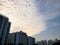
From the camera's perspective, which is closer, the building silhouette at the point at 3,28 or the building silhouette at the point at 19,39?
the building silhouette at the point at 3,28

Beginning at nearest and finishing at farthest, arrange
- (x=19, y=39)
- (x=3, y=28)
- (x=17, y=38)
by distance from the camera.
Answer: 1. (x=3, y=28)
2. (x=17, y=38)
3. (x=19, y=39)

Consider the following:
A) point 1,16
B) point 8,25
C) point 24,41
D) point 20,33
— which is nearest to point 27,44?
point 24,41

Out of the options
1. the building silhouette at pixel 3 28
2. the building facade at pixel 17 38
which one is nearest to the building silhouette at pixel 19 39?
the building facade at pixel 17 38

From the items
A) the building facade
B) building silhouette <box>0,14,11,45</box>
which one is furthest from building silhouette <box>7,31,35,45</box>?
building silhouette <box>0,14,11,45</box>

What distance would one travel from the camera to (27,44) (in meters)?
60.2

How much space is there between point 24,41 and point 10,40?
821 centimetres

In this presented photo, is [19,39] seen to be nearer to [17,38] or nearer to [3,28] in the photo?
[17,38]

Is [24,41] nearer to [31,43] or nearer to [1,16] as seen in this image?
[31,43]

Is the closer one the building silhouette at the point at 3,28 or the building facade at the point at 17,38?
the building silhouette at the point at 3,28

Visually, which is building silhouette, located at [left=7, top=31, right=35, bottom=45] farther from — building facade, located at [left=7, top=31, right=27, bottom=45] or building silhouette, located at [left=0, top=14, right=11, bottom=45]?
building silhouette, located at [left=0, top=14, right=11, bottom=45]

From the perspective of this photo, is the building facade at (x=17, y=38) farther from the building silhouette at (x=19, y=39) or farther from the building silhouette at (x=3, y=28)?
the building silhouette at (x=3, y=28)

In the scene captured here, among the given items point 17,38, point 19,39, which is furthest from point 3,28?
point 19,39

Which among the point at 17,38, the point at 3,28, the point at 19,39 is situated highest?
the point at 3,28

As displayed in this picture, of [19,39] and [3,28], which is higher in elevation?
[3,28]
